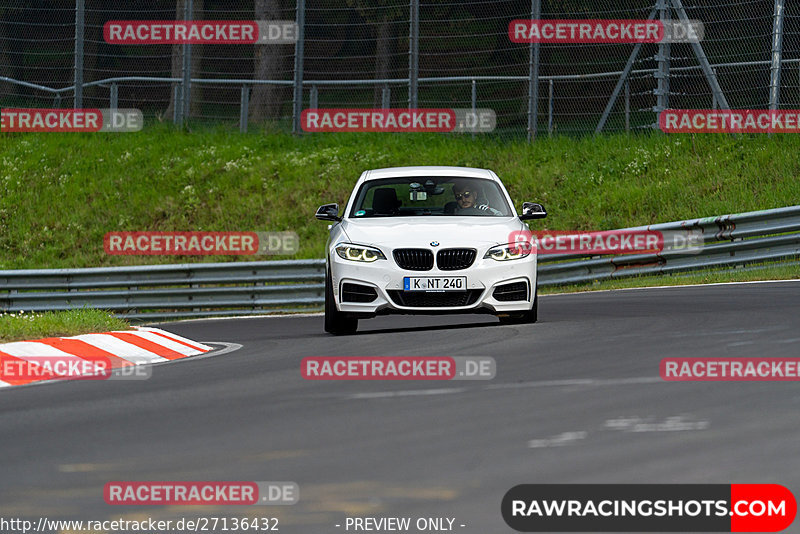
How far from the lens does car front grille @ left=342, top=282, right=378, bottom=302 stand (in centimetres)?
1117

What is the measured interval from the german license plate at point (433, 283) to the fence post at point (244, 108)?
16.1 metres

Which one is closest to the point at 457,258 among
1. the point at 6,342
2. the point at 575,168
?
the point at 6,342

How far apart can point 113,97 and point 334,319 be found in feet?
54.8

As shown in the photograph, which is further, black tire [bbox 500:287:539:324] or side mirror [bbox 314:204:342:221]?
side mirror [bbox 314:204:342:221]

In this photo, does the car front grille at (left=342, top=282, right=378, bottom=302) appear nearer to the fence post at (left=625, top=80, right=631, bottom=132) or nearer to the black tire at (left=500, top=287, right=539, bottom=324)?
the black tire at (left=500, top=287, right=539, bottom=324)

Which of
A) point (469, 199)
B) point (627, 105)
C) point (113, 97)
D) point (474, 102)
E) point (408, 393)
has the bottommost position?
point (408, 393)

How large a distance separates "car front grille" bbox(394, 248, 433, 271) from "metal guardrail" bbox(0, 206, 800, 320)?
6787 mm

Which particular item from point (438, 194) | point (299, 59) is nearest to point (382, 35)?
point (299, 59)

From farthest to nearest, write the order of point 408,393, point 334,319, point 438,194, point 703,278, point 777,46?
1. point 777,46
2. point 703,278
3. point 438,194
4. point 334,319
5. point 408,393

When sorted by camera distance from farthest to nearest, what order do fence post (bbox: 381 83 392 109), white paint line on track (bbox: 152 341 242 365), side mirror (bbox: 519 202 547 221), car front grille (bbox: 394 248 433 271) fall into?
fence post (bbox: 381 83 392 109) → side mirror (bbox: 519 202 547 221) → car front grille (bbox: 394 248 433 271) → white paint line on track (bbox: 152 341 242 365)

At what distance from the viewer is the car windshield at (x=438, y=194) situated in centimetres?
1227

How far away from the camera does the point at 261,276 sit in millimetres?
18656

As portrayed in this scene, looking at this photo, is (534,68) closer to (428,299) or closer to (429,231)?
(429,231)

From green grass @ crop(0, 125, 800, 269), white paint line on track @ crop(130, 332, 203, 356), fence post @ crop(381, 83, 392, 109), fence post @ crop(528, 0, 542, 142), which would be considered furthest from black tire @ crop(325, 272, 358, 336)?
fence post @ crop(381, 83, 392, 109)
